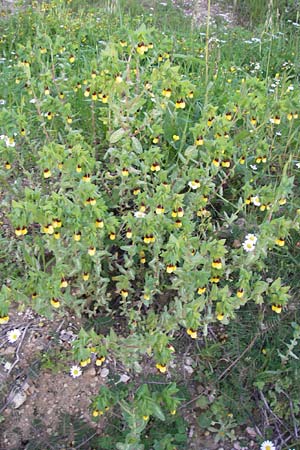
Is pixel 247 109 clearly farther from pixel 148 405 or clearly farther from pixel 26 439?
pixel 26 439

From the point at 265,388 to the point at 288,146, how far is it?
4.50ft

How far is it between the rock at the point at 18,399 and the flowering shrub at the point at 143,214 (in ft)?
0.74

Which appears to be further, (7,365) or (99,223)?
(7,365)

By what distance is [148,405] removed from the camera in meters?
1.80

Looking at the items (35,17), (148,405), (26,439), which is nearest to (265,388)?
(148,405)

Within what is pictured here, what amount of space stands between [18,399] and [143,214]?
2.90ft

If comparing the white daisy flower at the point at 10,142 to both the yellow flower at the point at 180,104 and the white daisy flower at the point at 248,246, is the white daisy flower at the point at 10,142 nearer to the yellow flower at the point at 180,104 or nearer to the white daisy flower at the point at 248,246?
the yellow flower at the point at 180,104

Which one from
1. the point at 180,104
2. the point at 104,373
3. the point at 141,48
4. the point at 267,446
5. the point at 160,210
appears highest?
the point at 141,48

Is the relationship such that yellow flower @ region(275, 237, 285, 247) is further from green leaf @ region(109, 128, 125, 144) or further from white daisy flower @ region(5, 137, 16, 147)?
white daisy flower @ region(5, 137, 16, 147)

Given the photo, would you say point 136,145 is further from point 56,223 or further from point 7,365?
point 7,365

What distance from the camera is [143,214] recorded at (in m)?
2.12

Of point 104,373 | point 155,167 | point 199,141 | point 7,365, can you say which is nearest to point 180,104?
point 199,141

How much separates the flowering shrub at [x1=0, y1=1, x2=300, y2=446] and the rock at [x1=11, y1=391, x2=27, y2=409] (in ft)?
0.74

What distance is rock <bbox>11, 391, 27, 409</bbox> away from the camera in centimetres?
217
